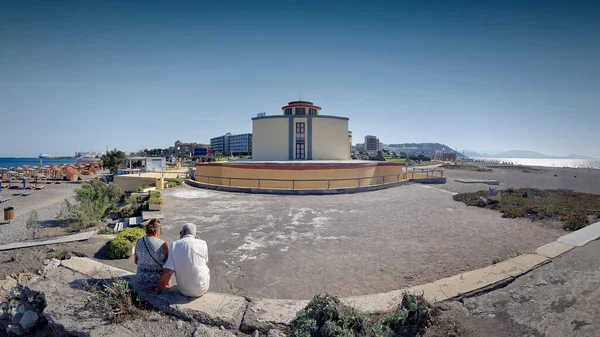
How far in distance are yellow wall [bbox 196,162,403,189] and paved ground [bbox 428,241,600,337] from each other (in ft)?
46.6

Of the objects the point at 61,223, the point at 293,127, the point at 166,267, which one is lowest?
the point at 61,223

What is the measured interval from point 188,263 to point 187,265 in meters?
0.05

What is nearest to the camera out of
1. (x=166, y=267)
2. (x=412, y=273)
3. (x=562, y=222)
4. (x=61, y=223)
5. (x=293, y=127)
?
(x=166, y=267)

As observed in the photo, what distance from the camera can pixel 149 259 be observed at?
4309 millimetres

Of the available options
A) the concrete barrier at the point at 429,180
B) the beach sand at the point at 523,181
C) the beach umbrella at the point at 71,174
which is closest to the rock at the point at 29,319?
the beach sand at the point at 523,181

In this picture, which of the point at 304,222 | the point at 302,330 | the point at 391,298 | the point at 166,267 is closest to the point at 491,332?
the point at 391,298

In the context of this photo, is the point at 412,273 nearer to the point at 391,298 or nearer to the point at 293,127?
the point at 391,298

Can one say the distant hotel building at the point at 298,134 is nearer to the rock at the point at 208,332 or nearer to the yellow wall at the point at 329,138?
the yellow wall at the point at 329,138

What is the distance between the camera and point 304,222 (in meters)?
10.5

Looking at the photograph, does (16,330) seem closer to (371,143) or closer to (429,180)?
(429,180)

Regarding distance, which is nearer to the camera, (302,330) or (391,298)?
(302,330)

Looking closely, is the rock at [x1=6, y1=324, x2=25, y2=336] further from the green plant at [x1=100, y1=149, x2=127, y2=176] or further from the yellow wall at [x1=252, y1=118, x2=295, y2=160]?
the green plant at [x1=100, y1=149, x2=127, y2=176]

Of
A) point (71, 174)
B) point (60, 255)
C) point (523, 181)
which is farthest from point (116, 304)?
point (523, 181)

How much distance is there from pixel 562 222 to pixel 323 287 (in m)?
10.0
